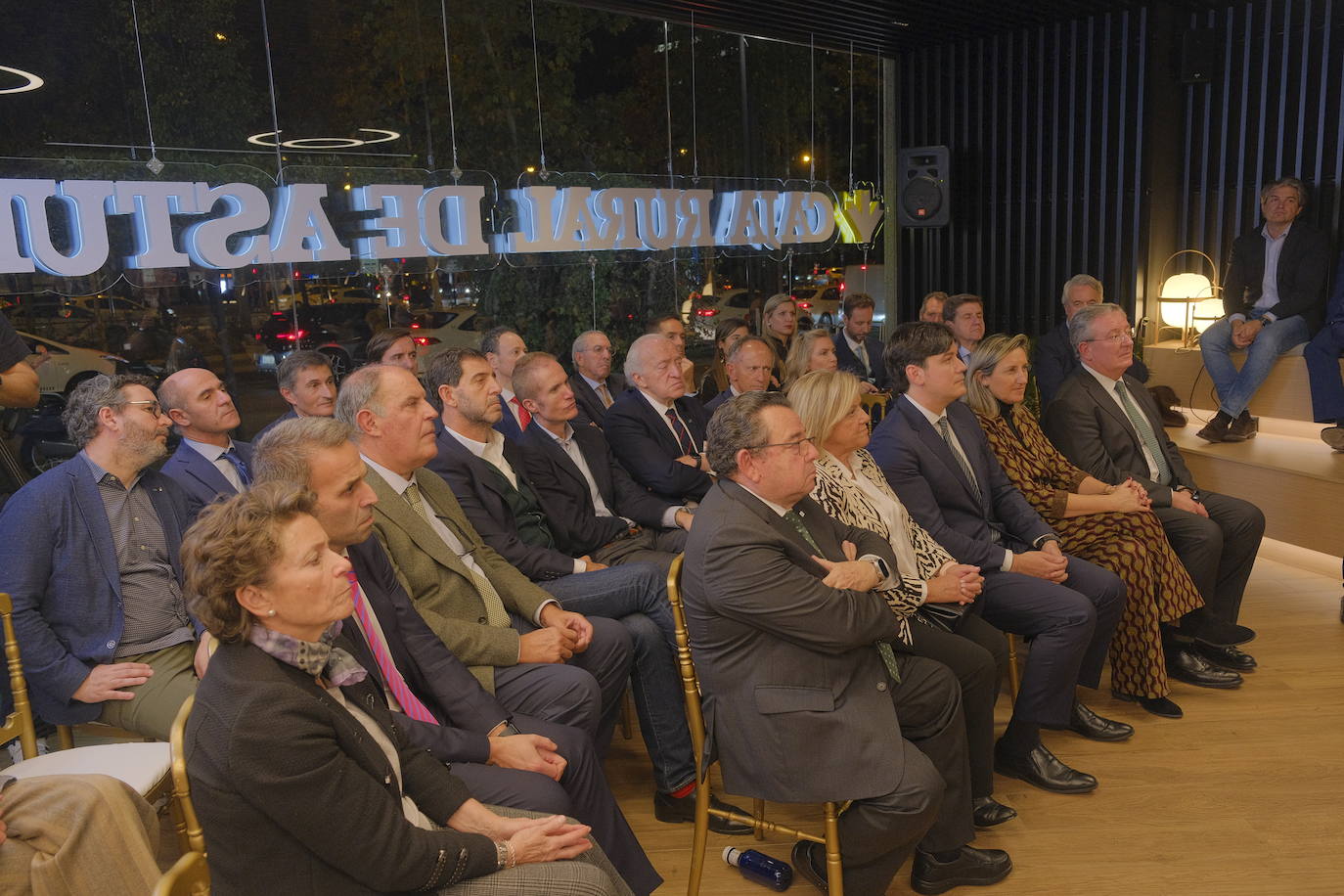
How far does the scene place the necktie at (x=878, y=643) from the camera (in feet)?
8.78

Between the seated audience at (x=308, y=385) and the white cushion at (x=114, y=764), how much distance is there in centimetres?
172

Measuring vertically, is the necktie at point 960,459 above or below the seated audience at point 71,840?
above

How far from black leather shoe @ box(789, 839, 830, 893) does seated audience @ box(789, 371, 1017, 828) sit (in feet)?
1.73

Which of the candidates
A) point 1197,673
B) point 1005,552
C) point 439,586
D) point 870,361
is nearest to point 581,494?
point 439,586

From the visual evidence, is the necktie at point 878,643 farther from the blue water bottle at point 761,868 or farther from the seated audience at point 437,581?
the seated audience at point 437,581

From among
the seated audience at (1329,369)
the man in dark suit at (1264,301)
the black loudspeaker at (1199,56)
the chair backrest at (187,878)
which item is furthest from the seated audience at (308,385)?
the black loudspeaker at (1199,56)

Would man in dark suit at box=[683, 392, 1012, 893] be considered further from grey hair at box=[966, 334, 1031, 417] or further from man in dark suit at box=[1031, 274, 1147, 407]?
man in dark suit at box=[1031, 274, 1147, 407]

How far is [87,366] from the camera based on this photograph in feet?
16.0

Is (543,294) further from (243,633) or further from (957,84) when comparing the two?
(243,633)

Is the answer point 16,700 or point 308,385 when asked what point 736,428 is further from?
point 308,385

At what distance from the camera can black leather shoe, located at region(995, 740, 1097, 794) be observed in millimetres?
3275

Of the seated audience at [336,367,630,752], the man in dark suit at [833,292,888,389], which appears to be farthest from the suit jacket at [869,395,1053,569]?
the man in dark suit at [833,292,888,389]

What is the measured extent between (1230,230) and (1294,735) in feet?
14.7

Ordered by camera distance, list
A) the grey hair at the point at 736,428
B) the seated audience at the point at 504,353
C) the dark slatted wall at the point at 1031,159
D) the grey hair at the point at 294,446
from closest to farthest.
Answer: the grey hair at the point at 294,446, the grey hair at the point at 736,428, the seated audience at the point at 504,353, the dark slatted wall at the point at 1031,159
